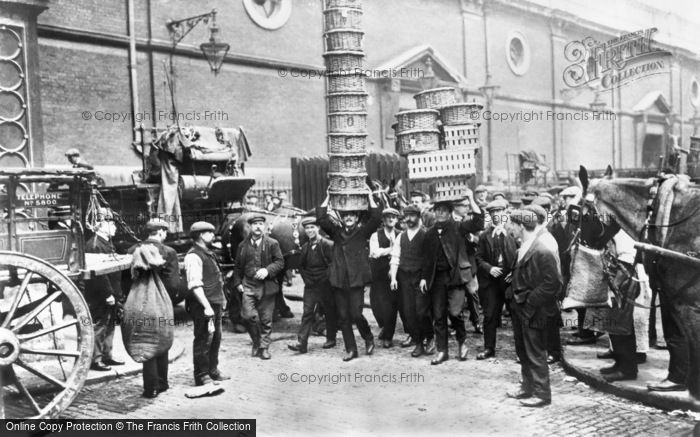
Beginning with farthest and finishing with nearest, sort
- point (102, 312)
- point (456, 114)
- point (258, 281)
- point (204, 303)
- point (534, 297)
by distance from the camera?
1. point (258, 281)
2. point (102, 312)
3. point (456, 114)
4. point (204, 303)
5. point (534, 297)

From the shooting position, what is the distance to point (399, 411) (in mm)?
6371

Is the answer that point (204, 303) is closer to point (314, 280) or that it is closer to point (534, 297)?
point (314, 280)

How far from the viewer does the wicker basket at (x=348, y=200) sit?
7.73 metres

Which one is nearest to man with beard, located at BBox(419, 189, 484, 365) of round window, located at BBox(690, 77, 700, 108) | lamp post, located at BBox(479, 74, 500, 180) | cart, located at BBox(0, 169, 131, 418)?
cart, located at BBox(0, 169, 131, 418)

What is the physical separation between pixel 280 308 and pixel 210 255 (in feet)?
13.6

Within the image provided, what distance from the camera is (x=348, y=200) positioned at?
776cm

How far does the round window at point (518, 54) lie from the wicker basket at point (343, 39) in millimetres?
23894

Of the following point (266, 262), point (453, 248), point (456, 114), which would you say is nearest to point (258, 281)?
point (266, 262)

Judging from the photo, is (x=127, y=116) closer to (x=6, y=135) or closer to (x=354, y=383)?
(x=6, y=135)

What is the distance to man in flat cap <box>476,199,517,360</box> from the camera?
8461mm

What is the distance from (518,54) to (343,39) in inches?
988

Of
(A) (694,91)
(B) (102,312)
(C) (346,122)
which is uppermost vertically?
(A) (694,91)

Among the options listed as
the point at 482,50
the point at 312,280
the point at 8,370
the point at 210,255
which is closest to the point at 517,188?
the point at 482,50

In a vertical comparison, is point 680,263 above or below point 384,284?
above
